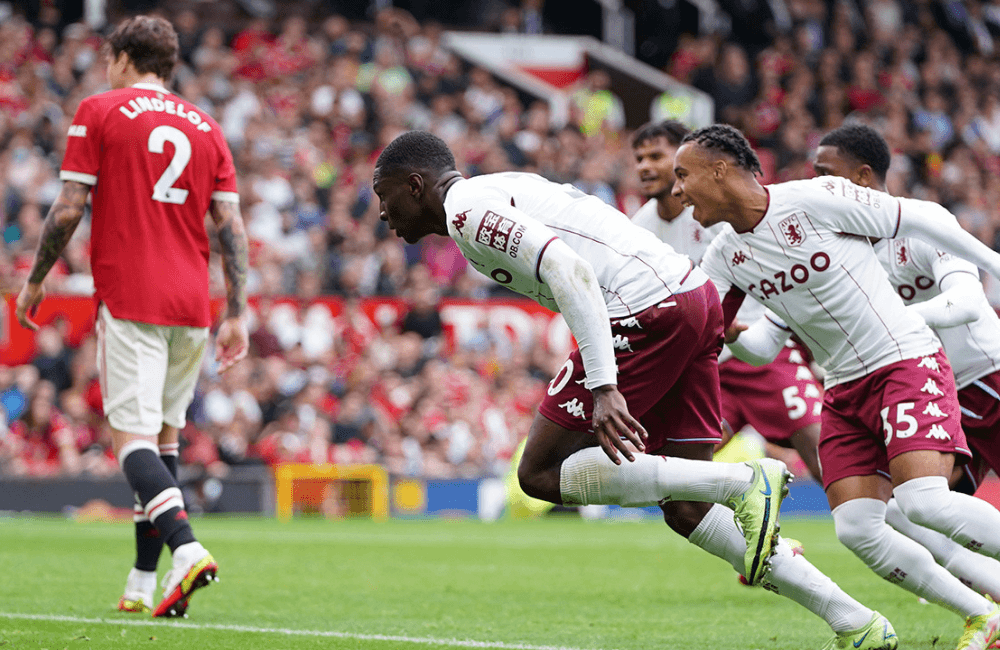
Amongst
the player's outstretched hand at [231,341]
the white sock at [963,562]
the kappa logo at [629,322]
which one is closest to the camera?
the kappa logo at [629,322]

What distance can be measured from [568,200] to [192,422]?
11231 mm

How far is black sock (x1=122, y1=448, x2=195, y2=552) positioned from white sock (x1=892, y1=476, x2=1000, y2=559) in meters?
2.94

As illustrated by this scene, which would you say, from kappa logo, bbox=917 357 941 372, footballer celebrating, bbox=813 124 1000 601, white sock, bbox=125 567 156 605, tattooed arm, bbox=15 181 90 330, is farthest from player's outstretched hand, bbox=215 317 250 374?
kappa logo, bbox=917 357 941 372

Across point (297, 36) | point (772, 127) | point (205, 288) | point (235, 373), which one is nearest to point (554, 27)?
point (772, 127)

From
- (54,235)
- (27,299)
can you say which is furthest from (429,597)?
(54,235)

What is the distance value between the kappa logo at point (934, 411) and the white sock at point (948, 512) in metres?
0.24

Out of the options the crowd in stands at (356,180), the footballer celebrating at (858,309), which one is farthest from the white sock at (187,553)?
the crowd in stands at (356,180)

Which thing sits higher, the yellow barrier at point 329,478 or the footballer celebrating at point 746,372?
the footballer celebrating at point 746,372

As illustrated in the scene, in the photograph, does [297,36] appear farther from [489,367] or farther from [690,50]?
[690,50]

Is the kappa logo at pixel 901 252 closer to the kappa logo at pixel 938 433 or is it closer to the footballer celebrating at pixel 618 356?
the kappa logo at pixel 938 433

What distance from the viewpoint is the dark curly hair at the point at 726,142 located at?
5.45 metres

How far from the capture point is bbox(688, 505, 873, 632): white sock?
5016 mm

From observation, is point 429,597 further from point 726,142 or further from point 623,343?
point 726,142

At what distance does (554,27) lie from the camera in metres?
25.3
